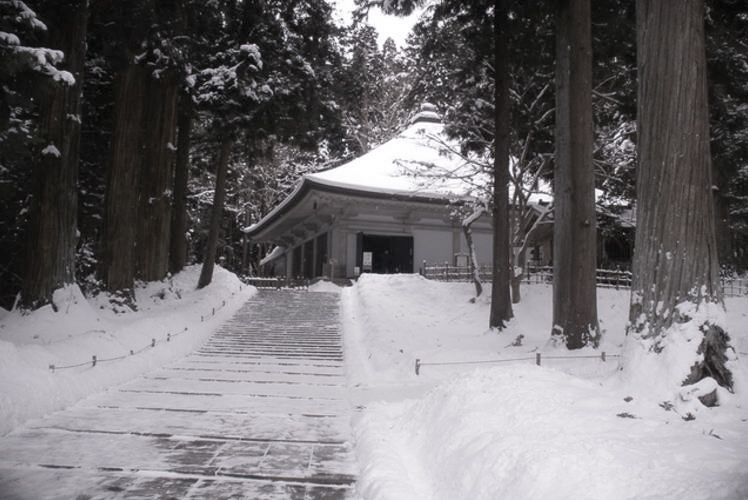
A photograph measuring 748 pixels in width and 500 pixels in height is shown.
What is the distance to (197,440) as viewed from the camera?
16.1 ft

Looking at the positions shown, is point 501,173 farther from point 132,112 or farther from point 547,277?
point 132,112

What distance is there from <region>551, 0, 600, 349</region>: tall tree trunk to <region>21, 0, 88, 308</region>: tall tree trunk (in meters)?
7.59

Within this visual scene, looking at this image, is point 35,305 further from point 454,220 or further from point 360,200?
point 454,220

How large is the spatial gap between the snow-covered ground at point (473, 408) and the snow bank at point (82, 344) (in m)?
0.02

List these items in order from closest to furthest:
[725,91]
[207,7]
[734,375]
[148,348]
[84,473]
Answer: [734,375]
[84,473]
[148,348]
[725,91]
[207,7]

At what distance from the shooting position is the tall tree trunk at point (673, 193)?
396cm

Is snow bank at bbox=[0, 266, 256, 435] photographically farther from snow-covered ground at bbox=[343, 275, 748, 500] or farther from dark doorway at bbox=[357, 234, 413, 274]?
dark doorway at bbox=[357, 234, 413, 274]

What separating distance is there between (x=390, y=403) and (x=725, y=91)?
10.4 metres

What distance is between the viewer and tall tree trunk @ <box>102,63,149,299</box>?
10.4m

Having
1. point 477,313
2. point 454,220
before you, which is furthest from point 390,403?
point 454,220

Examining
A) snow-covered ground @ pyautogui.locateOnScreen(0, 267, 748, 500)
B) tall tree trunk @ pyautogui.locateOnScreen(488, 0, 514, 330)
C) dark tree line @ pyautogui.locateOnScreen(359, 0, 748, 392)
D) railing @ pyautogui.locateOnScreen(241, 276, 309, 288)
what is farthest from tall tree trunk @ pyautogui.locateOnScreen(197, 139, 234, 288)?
tall tree trunk @ pyautogui.locateOnScreen(488, 0, 514, 330)

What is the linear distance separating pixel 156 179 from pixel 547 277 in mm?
11320

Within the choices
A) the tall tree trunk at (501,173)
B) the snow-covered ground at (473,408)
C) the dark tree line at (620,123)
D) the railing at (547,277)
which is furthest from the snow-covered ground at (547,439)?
the railing at (547,277)

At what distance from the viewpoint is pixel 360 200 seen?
754 inches
